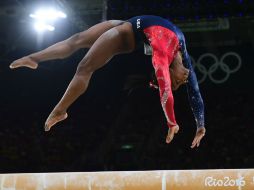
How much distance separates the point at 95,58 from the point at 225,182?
1740 millimetres

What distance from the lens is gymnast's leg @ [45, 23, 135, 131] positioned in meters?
4.50

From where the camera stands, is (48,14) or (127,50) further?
(48,14)

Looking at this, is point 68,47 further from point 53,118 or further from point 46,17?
point 46,17

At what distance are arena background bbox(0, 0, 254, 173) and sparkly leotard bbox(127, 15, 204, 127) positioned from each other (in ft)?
16.0

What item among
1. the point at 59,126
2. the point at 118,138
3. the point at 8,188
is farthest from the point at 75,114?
the point at 8,188

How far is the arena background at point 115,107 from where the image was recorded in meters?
10.7

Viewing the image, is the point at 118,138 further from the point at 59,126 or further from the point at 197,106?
the point at 197,106

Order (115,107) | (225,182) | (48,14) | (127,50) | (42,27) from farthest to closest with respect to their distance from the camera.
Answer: (115,107)
(42,27)
(48,14)
(127,50)
(225,182)

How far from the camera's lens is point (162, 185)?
12.9ft

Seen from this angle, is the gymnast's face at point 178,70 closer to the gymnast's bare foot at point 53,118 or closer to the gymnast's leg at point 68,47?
the gymnast's leg at point 68,47

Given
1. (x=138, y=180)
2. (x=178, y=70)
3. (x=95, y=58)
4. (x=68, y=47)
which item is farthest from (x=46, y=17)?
(x=138, y=180)

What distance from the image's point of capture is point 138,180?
158 inches

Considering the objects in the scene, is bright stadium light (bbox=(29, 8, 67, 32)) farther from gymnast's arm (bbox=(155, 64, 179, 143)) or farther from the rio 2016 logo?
the rio 2016 logo

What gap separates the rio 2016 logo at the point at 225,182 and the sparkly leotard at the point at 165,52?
67 centimetres
